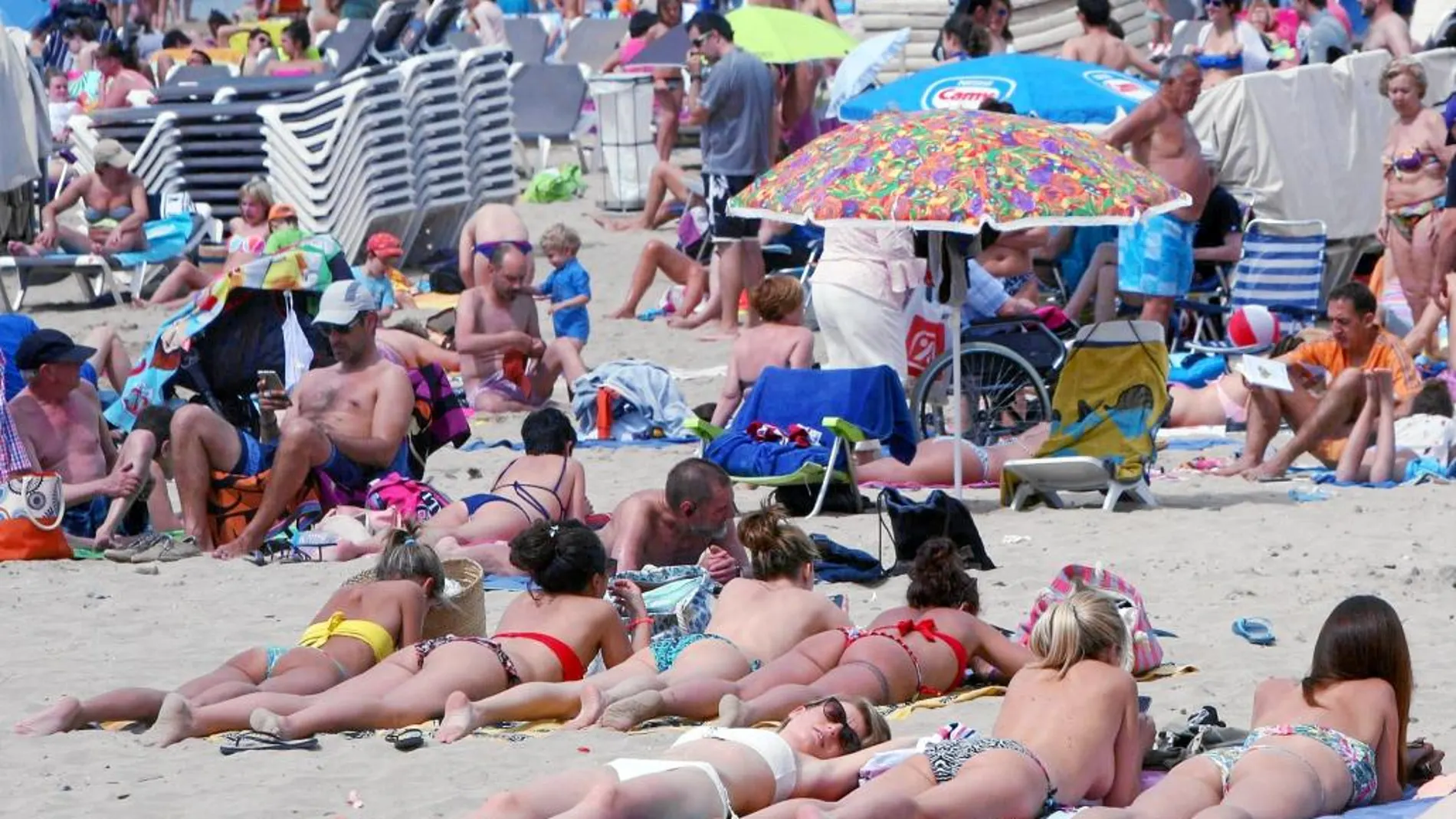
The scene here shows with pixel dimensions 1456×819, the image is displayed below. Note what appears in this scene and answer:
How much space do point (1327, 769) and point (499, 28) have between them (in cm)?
1897

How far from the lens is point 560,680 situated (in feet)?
20.5

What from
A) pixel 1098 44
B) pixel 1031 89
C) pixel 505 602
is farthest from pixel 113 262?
pixel 505 602

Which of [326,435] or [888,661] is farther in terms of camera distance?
[326,435]

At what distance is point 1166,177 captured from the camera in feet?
39.4

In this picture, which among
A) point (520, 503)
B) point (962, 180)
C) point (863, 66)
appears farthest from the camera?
point (863, 66)

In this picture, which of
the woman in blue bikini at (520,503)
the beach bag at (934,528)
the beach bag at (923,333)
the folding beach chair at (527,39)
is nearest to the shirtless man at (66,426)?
the woman in blue bikini at (520,503)

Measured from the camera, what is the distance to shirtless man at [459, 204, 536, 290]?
12.4 metres

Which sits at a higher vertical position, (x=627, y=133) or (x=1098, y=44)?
(x=1098, y=44)

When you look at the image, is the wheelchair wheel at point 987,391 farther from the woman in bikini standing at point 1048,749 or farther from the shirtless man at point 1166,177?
the woman in bikini standing at point 1048,749

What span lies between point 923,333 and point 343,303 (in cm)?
277

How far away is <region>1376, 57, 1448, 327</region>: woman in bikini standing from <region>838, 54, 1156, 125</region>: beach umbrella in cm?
166

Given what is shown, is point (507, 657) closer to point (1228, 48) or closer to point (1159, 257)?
point (1159, 257)

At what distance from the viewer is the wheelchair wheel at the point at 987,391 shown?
10102 millimetres

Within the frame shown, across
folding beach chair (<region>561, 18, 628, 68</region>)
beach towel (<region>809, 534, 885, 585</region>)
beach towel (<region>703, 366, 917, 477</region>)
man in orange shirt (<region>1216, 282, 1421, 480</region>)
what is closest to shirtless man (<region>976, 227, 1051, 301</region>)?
man in orange shirt (<region>1216, 282, 1421, 480</region>)
